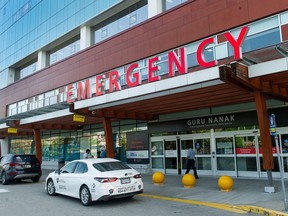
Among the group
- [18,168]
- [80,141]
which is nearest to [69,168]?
[18,168]

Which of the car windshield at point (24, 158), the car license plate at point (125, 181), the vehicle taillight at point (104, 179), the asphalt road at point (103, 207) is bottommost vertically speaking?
the asphalt road at point (103, 207)

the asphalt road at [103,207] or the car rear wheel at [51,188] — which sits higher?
the car rear wheel at [51,188]

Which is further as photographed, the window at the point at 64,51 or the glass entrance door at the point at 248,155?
the window at the point at 64,51

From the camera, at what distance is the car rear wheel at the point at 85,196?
31.7 ft

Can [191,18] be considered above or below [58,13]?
below

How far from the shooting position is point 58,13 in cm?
2866

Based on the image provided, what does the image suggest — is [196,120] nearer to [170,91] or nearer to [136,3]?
[170,91]

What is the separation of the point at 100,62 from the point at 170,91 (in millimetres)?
10991

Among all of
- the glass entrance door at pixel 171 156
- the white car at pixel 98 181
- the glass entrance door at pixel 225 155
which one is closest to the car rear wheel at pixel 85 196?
the white car at pixel 98 181

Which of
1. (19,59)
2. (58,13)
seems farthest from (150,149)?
(19,59)

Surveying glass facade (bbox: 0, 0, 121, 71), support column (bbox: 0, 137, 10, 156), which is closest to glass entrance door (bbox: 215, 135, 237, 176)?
glass facade (bbox: 0, 0, 121, 71)

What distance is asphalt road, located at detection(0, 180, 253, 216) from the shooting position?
8586mm

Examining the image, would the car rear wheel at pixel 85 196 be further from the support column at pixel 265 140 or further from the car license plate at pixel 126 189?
the support column at pixel 265 140

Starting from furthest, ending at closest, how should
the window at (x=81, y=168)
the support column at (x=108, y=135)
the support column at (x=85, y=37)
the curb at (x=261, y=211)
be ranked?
1. the support column at (x=85, y=37)
2. the support column at (x=108, y=135)
3. the window at (x=81, y=168)
4. the curb at (x=261, y=211)
